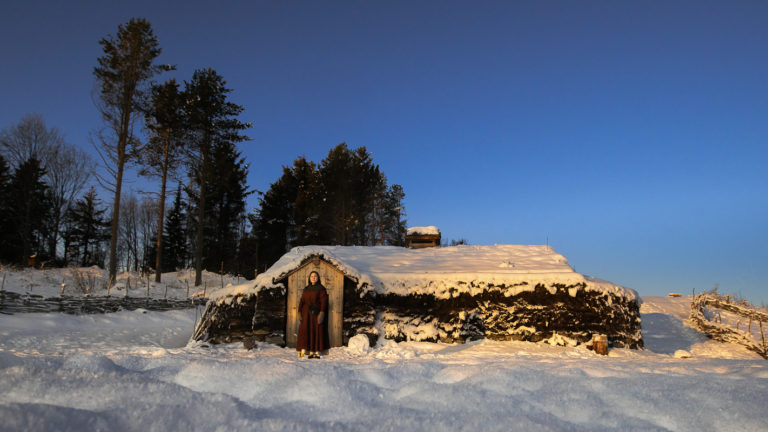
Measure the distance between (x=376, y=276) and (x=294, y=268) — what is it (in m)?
1.99

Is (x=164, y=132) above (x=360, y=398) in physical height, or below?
above

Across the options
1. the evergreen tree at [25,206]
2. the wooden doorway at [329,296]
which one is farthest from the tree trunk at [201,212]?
the wooden doorway at [329,296]

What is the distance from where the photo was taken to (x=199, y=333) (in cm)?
1055

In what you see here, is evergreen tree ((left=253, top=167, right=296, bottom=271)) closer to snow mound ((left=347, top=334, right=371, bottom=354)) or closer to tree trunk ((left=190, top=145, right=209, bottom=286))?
tree trunk ((left=190, top=145, right=209, bottom=286))

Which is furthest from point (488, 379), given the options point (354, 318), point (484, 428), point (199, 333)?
point (199, 333)

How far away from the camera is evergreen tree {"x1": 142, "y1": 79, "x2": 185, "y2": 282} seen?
20.8 m

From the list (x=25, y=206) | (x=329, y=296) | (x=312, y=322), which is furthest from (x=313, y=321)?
(x=25, y=206)

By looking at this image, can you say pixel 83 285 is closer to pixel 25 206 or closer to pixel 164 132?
pixel 164 132

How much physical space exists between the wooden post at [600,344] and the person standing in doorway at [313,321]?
18.3 feet

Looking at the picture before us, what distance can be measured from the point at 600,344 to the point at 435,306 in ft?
11.6

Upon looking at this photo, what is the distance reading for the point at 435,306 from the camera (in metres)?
9.98

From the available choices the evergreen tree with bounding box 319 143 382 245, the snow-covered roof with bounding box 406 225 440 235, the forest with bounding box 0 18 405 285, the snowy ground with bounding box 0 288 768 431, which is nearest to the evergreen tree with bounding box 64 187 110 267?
the forest with bounding box 0 18 405 285

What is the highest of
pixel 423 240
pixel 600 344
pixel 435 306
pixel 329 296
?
pixel 423 240

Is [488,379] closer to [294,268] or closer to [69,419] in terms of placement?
[69,419]
